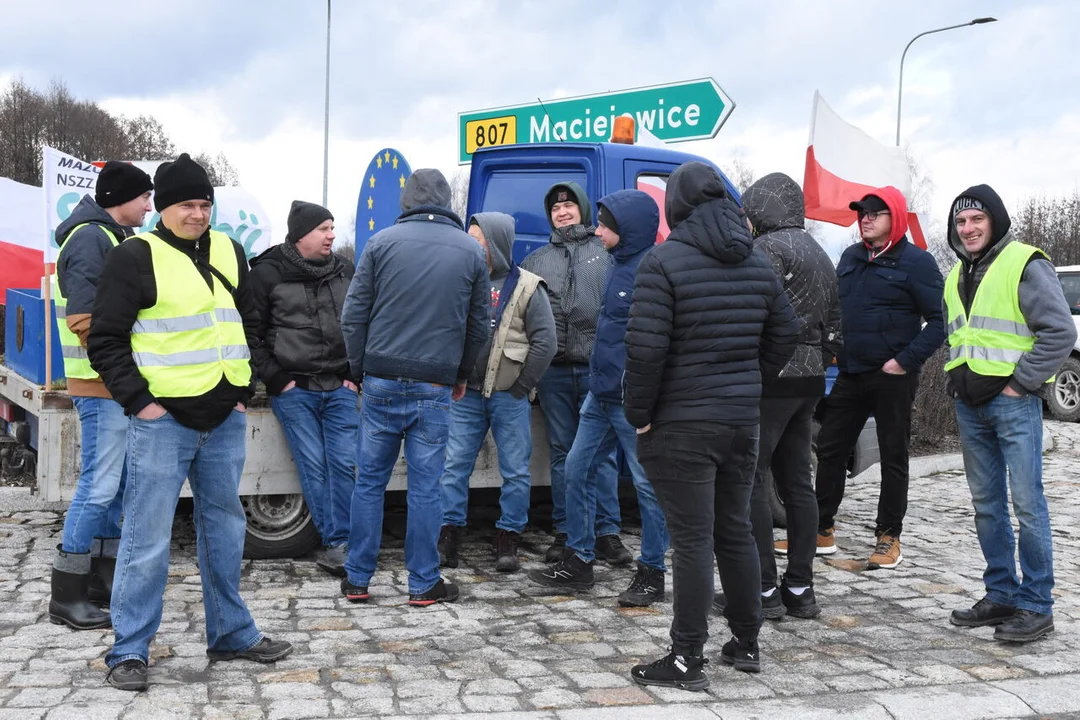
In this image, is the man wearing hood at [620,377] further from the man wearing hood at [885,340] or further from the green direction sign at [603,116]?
the green direction sign at [603,116]

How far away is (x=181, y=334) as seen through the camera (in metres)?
4.02

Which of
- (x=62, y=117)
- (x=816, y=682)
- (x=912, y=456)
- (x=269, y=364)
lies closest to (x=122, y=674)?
(x=269, y=364)

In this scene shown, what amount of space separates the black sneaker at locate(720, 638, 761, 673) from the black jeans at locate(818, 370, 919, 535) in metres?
2.24

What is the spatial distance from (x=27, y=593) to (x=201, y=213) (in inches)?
91.7

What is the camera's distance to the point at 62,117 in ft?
137

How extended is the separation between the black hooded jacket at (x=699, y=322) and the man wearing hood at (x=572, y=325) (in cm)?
176

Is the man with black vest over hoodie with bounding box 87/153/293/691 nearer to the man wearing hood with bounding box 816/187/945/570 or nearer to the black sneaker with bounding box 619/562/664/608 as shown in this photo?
the black sneaker with bounding box 619/562/664/608

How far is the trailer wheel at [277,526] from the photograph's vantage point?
6105mm

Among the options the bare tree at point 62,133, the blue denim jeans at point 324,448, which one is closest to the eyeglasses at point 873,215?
the blue denim jeans at point 324,448

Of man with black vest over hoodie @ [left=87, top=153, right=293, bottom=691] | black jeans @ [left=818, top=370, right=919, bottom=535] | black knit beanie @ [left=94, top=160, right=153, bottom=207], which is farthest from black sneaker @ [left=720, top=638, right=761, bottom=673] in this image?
black knit beanie @ [left=94, top=160, right=153, bottom=207]

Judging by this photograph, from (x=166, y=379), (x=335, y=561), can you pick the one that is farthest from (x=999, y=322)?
(x=166, y=379)

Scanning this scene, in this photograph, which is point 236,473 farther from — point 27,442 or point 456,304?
point 27,442

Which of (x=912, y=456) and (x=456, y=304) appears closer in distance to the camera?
(x=456, y=304)

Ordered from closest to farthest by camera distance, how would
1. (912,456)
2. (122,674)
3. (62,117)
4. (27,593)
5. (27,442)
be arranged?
(122,674) < (27,593) < (27,442) < (912,456) < (62,117)
